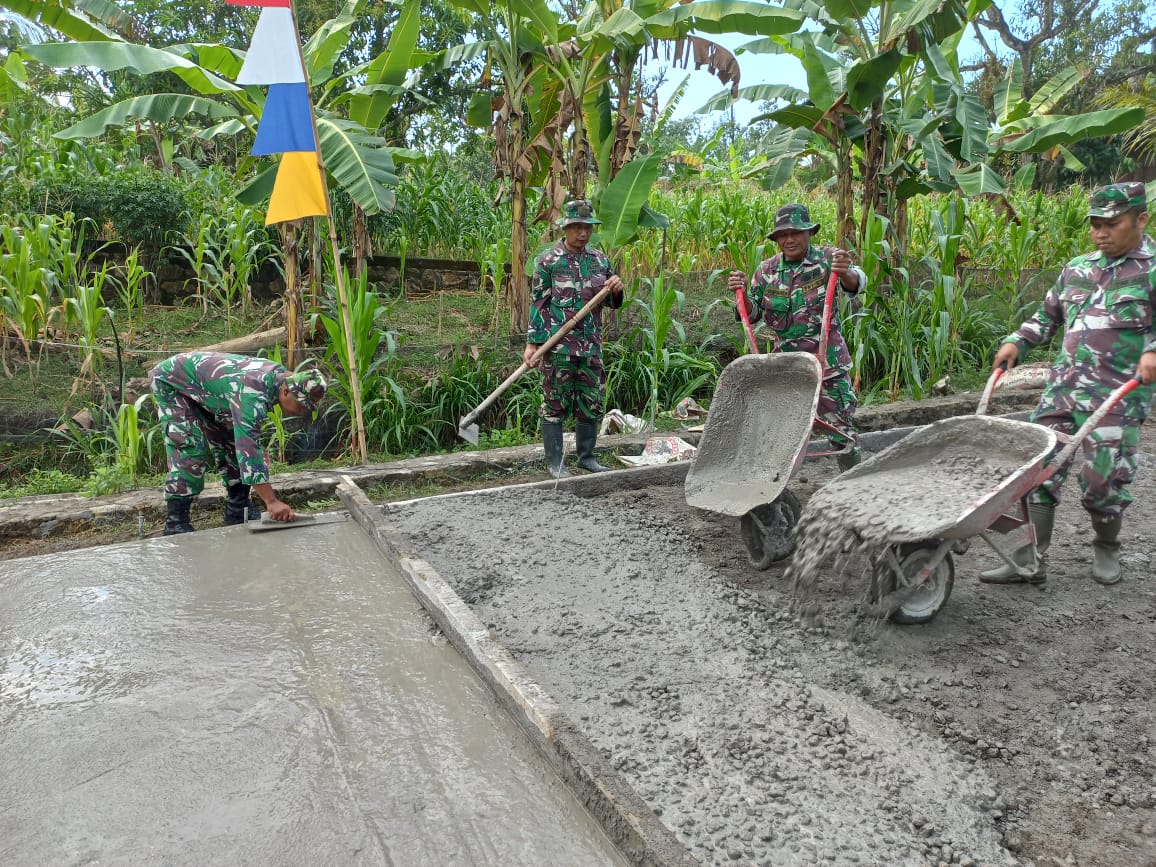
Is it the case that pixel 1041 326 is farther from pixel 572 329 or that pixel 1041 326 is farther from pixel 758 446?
pixel 572 329

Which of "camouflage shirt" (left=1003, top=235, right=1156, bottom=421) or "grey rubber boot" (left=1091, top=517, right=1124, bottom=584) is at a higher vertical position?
"camouflage shirt" (left=1003, top=235, right=1156, bottom=421)

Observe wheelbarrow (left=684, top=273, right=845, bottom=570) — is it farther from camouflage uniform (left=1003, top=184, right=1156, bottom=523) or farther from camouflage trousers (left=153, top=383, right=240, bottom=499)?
camouflage trousers (left=153, top=383, right=240, bottom=499)

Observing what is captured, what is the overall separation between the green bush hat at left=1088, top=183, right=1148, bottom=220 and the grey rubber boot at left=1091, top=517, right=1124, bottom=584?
4.08 ft

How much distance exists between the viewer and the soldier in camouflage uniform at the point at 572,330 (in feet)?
16.4

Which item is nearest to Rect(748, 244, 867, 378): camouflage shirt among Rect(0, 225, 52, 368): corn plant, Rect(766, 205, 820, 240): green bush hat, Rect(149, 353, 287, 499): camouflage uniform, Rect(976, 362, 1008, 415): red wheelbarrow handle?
Rect(766, 205, 820, 240): green bush hat

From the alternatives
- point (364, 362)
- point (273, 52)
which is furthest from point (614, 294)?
point (273, 52)

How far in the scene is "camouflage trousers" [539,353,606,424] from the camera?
5.14 metres

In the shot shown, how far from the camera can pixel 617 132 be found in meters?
6.58

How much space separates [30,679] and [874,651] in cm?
293

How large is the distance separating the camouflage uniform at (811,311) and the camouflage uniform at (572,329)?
1.01 meters

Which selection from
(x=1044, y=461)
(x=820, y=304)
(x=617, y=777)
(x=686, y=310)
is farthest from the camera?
(x=686, y=310)

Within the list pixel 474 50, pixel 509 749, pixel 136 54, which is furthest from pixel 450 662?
pixel 474 50

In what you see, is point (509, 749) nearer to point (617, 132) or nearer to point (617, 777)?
point (617, 777)

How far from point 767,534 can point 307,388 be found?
2.28 m
